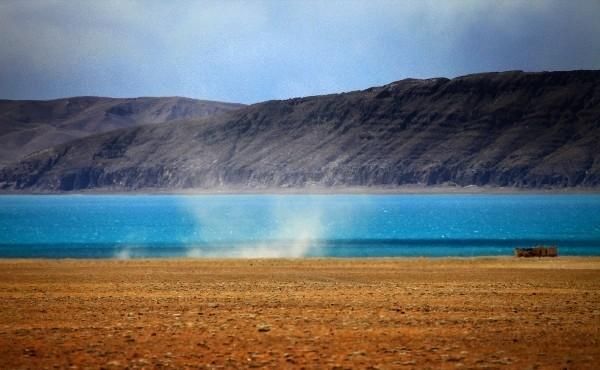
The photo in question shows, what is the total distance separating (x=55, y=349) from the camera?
13617 mm

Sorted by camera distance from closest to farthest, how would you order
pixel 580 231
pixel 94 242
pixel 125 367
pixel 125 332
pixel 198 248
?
pixel 125 367, pixel 125 332, pixel 198 248, pixel 94 242, pixel 580 231

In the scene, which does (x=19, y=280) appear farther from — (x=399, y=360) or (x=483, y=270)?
(x=399, y=360)

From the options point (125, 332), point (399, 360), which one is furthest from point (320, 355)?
point (125, 332)

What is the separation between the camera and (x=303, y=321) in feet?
53.6

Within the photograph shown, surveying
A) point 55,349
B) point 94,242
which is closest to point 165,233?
point 94,242

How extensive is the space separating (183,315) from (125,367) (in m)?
5.03

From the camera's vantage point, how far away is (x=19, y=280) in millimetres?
27469

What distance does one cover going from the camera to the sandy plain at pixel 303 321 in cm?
1285

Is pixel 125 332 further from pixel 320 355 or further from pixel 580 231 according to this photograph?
pixel 580 231

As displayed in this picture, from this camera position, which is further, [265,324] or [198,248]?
[198,248]

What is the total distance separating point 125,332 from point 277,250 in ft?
122

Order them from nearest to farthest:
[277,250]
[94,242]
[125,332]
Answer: [125,332] < [277,250] < [94,242]

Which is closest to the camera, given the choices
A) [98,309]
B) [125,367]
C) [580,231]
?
[125,367]

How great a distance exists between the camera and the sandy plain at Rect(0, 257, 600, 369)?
1285 cm
